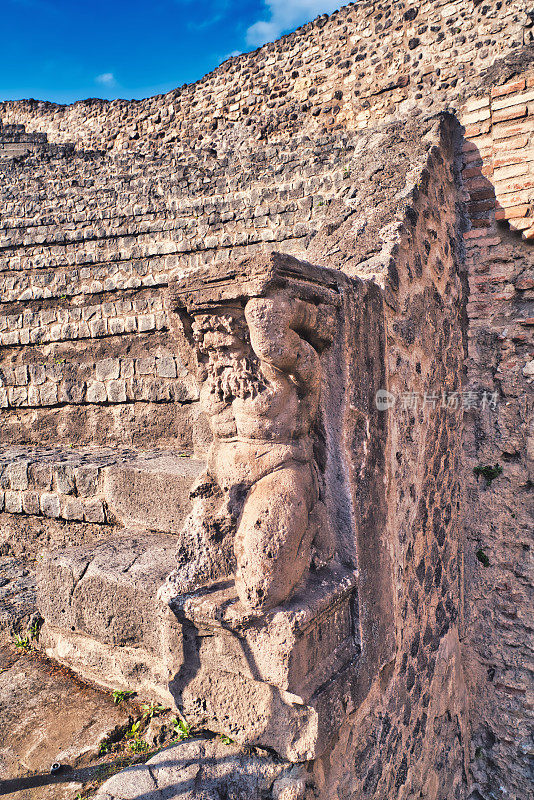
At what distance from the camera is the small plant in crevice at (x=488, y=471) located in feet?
11.8

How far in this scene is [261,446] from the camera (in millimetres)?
1905

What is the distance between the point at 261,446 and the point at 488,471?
2.32 meters

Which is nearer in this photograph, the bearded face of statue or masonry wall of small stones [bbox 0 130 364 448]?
the bearded face of statue

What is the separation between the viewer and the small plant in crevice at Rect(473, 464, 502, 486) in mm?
3592

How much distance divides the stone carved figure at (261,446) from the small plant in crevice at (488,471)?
6.73 feet

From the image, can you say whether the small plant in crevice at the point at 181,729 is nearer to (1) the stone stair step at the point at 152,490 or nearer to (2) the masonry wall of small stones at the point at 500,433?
(1) the stone stair step at the point at 152,490

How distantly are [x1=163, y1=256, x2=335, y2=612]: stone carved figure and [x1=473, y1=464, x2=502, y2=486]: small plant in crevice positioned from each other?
2050 mm

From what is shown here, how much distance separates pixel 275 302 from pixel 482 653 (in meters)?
3.21

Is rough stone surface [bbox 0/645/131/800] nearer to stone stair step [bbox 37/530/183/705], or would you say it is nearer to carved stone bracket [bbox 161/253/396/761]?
stone stair step [bbox 37/530/183/705]

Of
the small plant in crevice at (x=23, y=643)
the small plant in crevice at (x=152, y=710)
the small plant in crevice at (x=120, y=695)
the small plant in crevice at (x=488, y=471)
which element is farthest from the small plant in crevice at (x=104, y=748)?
the small plant in crevice at (x=488, y=471)

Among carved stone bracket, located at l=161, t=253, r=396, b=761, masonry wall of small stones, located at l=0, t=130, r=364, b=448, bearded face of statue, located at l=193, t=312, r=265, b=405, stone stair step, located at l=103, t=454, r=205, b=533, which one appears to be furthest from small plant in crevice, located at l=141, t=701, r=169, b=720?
masonry wall of small stones, located at l=0, t=130, r=364, b=448

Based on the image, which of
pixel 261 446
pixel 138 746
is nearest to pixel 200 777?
pixel 138 746

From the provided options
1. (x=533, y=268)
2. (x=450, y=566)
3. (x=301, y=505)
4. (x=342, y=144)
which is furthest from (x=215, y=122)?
(x=301, y=505)

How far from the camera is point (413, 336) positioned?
2887mm
